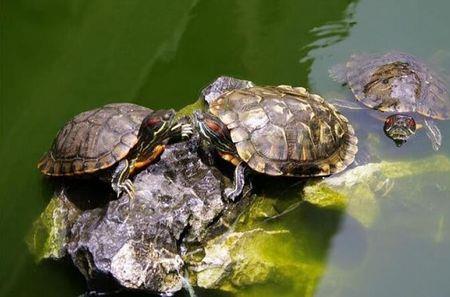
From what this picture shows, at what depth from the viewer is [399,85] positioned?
4.97 metres

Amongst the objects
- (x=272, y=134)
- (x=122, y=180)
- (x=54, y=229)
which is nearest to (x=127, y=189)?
(x=122, y=180)

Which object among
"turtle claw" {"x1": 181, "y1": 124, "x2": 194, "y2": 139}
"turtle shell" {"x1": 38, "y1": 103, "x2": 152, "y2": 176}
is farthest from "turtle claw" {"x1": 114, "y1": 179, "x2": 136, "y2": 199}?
"turtle claw" {"x1": 181, "y1": 124, "x2": 194, "y2": 139}

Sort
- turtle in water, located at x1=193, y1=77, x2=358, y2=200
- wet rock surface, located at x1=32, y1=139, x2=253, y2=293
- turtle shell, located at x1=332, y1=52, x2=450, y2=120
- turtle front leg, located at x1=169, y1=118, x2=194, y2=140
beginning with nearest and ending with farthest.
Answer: wet rock surface, located at x1=32, y1=139, x2=253, y2=293, turtle in water, located at x1=193, y1=77, x2=358, y2=200, turtle front leg, located at x1=169, y1=118, x2=194, y2=140, turtle shell, located at x1=332, y1=52, x2=450, y2=120

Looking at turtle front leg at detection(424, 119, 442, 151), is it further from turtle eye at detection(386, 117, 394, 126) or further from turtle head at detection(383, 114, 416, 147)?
turtle eye at detection(386, 117, 394, 126)

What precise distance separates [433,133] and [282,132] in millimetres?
1550

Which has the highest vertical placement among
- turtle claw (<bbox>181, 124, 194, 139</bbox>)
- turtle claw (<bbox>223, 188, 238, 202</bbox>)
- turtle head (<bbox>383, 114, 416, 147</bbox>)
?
turtle claw (<bbox>181, 124, 194, 139</bbox>)

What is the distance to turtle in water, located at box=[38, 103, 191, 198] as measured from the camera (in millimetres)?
3938

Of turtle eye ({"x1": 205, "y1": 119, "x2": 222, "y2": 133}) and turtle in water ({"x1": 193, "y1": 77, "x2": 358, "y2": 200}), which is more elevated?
turtle eye ({"x1": 205, "y1": 119, "x2": 222, "y2": 133})

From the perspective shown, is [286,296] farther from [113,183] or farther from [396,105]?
[396,105]

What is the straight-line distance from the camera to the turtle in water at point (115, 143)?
3938 millimetres

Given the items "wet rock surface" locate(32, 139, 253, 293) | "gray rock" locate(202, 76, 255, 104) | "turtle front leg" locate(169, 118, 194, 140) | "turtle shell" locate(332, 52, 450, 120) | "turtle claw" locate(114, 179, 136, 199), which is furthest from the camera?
"turtle shell" locate(332, 52, 450, 120)

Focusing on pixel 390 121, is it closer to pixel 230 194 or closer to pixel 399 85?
pixel 399 85

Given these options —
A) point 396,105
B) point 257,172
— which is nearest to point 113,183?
point 257,172

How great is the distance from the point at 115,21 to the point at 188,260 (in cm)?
333
